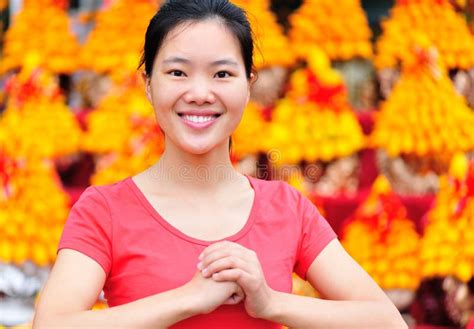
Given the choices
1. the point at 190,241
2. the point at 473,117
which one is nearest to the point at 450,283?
the point at 473,117

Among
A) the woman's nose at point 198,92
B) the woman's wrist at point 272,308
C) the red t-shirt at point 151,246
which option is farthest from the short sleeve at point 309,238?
the woman's nose at point 198,92

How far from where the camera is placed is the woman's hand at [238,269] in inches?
45.6

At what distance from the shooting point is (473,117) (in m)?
3.36

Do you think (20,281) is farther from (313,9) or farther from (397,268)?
(313,9)

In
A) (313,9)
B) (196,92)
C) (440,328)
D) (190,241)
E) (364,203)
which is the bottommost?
(440,328)

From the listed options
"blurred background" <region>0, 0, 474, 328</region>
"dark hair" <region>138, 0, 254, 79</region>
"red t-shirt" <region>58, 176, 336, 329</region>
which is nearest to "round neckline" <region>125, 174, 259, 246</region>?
"red t-shirt" <region>58, 176, 336, 329</region>

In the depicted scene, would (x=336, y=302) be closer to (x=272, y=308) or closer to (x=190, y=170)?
(x=272, y=308)

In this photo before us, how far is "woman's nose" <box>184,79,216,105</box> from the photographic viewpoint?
49.1 inches

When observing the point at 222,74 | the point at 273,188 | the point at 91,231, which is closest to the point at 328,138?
the point at 273,188

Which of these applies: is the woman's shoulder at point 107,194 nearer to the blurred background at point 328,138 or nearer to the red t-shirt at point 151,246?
the red t-shirt at point 151,246

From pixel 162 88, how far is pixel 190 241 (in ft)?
0.81

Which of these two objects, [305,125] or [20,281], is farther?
[305,125]

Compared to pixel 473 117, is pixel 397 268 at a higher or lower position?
lower

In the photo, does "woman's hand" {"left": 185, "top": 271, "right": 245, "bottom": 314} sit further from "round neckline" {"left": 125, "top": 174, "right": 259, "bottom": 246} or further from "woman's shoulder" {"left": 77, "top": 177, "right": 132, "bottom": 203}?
"woman's shoulder" {"left": 77, "top": 177, "right": 132, "bottom": 203}
